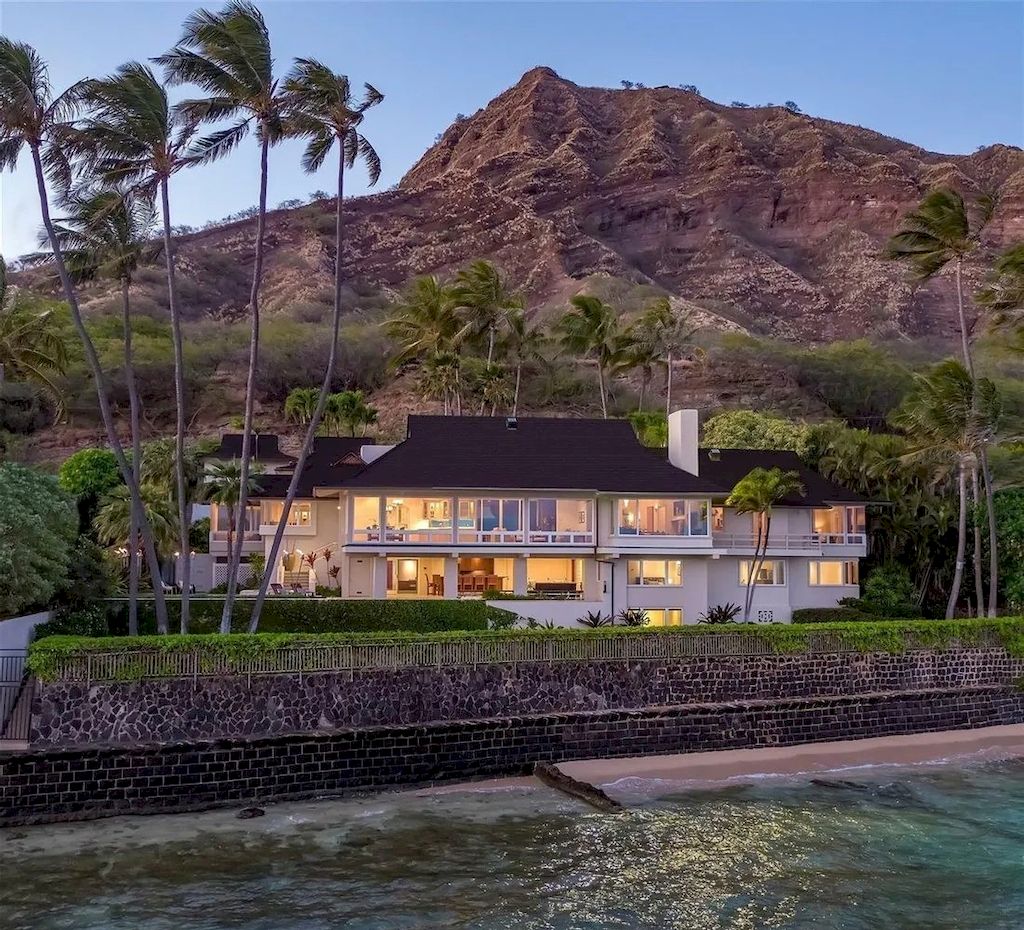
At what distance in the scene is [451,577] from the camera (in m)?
36.6

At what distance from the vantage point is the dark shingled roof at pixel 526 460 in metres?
36.7

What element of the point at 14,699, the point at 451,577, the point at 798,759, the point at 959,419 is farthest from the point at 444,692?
the point at 959,419

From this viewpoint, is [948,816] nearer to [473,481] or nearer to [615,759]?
[615,759]

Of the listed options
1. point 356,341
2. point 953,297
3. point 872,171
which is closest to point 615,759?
point 356,341

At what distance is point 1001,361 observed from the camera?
97188mm

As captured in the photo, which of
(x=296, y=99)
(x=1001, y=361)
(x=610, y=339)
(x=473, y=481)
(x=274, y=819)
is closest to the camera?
(x=274, y=819)

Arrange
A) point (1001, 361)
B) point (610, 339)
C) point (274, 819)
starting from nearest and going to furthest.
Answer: point (274, 819) < point (610, 339) < point (1001, 361)

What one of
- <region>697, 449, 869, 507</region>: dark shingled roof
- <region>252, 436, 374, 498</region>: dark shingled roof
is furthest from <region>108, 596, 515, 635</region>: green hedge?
<region>697, 449, 869, 507</region>: dark shingled roof

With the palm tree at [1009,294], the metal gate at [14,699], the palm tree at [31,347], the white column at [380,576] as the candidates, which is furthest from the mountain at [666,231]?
the metal gate at [14,699]

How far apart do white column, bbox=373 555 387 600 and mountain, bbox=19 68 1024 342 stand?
9543cm

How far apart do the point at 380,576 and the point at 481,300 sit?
3045cm

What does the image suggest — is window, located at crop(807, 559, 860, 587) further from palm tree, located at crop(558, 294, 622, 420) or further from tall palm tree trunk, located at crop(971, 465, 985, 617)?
palm tree, located at crop(558, 294, 622, 420)

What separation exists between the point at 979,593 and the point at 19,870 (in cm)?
3339

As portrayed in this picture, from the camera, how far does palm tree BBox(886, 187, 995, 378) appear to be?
137 feet
